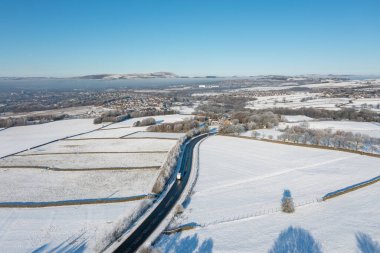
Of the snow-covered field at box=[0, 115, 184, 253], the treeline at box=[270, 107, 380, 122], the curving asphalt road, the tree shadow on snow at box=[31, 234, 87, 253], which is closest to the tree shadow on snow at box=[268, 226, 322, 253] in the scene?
the curving asphalt road

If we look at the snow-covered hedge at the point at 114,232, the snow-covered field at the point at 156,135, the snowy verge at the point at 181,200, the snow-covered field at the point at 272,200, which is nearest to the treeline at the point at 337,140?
the snow-covered field at the point at 272,200

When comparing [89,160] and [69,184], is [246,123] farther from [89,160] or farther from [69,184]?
[69,184]

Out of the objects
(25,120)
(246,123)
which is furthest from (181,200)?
(25,120)

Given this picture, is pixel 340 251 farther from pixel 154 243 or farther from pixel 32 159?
pixel 32 159

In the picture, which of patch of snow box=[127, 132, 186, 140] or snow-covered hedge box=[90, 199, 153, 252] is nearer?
snow-covered hedge box=[90, 199, 153, 252]

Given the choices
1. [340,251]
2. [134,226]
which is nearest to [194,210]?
[134,226]

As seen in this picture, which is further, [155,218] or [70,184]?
[70,184]

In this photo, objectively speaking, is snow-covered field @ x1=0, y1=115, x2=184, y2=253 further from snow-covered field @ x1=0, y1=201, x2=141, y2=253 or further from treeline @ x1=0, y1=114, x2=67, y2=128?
treeline @ x1=0, y1=114, x2=67, y2=128
